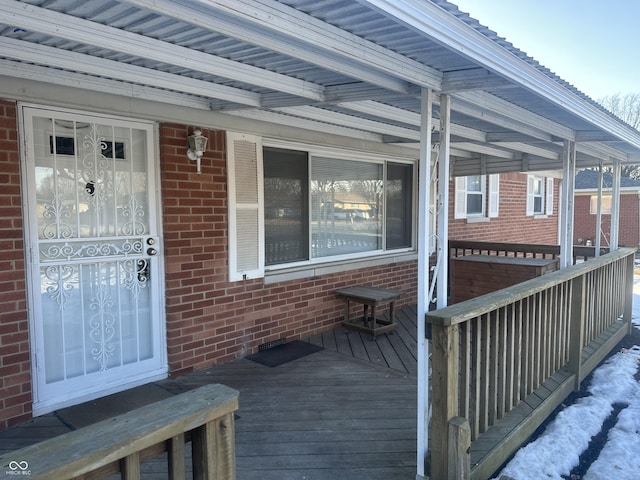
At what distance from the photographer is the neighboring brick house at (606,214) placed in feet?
60.8

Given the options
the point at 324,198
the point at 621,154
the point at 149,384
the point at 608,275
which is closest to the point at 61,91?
the point at 149,384

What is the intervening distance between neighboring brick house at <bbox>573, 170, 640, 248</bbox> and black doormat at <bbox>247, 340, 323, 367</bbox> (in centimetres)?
1643

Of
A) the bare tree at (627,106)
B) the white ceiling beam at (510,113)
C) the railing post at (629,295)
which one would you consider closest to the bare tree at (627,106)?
the bare tree at (627,106)

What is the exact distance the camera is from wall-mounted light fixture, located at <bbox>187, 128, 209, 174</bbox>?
3938 mm

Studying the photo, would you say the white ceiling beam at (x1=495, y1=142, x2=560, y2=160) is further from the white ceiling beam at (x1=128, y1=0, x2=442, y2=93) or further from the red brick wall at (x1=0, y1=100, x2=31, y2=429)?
the red brick wall at (x1=0, y1=100, x2=31, y2=429)

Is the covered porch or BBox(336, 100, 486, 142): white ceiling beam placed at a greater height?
BBox(336, 100, 486, 142): white ceiling beam

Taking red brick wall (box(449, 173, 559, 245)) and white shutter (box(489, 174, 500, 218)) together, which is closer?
red brick wall (box(449, 173, 559, 245))

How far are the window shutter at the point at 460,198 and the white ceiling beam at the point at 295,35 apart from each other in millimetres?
5690

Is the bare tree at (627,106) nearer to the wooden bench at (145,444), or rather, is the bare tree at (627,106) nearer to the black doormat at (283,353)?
the black doormat at (283,353)

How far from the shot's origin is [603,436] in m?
3.31

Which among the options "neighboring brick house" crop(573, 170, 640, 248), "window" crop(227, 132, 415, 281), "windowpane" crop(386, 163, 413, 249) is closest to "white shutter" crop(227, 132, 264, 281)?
"window" crop(227, 132, 415, 281)

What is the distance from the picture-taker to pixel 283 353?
471cm

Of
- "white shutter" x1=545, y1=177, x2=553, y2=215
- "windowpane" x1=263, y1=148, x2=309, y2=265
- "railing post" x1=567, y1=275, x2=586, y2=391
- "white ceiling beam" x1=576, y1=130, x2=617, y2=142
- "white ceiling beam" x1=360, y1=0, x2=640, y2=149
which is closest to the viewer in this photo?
"white ceiling beam" x1=360, y1=0, x2=640, y2=149

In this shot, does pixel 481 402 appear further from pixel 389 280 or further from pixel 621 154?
pixel 621 154
